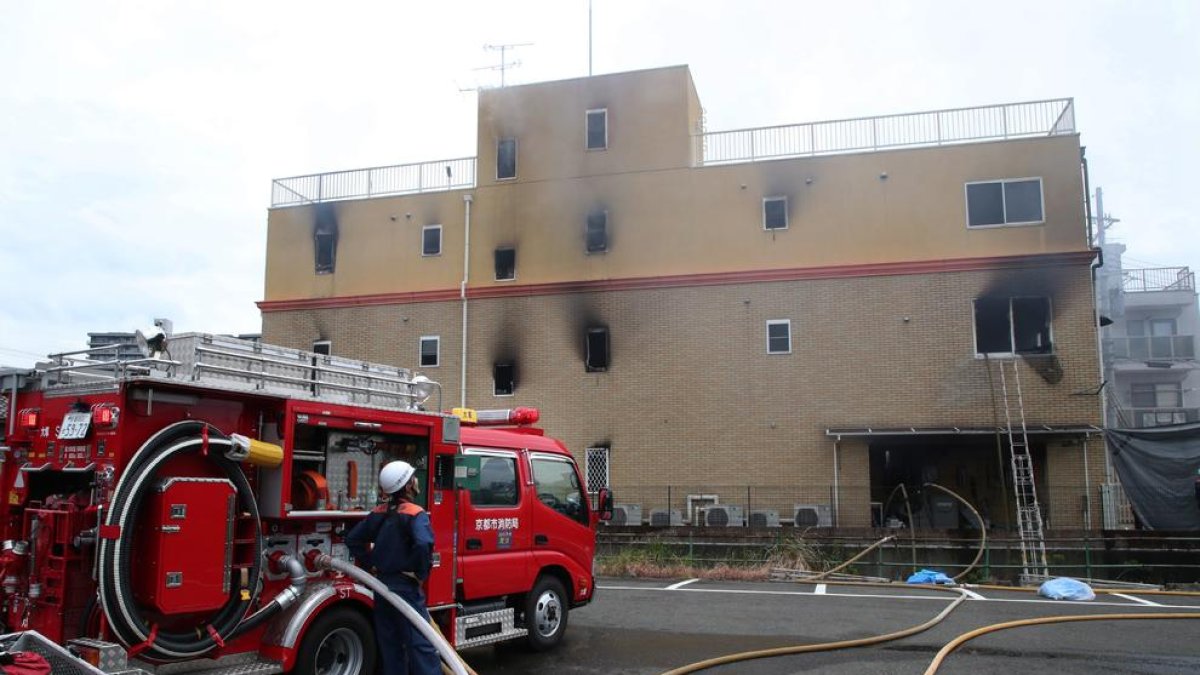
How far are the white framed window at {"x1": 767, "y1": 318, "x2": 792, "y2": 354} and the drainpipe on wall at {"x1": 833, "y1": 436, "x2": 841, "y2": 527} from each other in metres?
2.22

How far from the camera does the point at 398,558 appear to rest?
649 centimetres

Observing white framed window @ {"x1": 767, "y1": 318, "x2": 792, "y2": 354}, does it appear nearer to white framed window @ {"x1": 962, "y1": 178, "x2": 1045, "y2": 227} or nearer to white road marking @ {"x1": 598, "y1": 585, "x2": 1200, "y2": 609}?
white framed window @ {"x1": 962, "y1": 178, "x2": 1045, "y2": 227}

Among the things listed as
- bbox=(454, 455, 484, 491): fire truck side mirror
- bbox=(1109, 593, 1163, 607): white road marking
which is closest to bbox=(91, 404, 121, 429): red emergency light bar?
bbox=(454, 455, 484, 491): fire truck side mirror

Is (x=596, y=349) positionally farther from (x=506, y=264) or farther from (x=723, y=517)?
(x=723, y=517)

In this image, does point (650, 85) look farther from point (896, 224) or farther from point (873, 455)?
point (873, 455)

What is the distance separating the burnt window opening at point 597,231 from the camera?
21484 mm

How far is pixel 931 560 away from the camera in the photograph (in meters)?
16.6

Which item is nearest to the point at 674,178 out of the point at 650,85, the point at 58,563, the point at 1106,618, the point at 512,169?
the point at 650,85

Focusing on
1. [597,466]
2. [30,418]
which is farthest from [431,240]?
[30,418]

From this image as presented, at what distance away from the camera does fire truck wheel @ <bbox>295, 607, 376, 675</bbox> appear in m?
6.55

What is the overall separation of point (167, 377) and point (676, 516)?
1470 cm

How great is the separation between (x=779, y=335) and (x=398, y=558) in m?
14.6

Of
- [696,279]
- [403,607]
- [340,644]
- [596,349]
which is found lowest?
[340,644]

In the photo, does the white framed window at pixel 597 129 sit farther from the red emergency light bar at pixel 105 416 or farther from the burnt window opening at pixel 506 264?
the red emergency light bar at pixel 105 416
